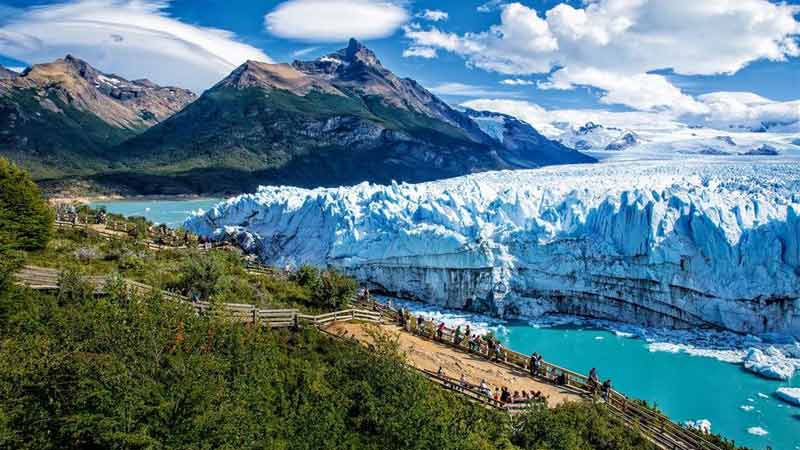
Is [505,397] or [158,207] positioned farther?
[158,207]

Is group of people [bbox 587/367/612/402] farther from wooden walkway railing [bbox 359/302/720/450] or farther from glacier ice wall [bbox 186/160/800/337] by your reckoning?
glacier ice wall [bbox 186/160/800/337]

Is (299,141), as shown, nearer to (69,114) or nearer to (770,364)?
(69,114)

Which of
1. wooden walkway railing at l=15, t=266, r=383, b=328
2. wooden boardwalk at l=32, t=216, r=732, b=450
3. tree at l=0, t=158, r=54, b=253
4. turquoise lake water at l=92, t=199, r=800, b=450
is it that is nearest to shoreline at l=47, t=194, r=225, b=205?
tree at l=0, t=158, r=54, b=253

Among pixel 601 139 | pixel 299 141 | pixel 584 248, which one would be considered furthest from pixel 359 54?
pixel 584 248

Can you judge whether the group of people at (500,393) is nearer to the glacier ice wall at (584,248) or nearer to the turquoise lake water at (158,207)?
the glacier ice wall at (584,248)

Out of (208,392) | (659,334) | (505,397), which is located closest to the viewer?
(208,392)

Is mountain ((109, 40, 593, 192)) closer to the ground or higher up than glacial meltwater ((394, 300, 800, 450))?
higher up
